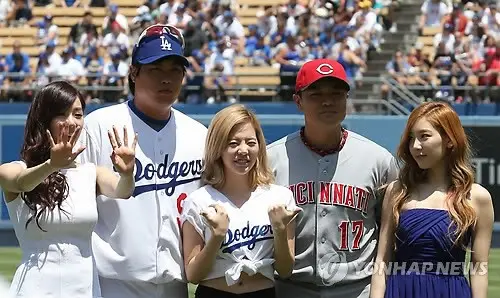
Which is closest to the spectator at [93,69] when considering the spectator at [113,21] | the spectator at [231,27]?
the spectator at [113,21]

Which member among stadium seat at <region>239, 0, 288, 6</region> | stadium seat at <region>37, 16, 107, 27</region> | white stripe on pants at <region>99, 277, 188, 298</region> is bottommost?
white stripe on pants at <region>99, 277, 188, 298</region>

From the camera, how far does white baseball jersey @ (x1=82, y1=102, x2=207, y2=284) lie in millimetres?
4613

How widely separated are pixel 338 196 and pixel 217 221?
615mm

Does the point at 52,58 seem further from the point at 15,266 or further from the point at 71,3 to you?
the point at 15,266

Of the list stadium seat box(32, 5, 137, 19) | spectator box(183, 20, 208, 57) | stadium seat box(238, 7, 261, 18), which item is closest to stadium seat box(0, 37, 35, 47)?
stadium seat box(32, 5, 137, 19)

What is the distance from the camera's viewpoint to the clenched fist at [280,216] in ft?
14.4

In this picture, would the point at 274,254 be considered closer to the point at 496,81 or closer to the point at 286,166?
the point at 286,166

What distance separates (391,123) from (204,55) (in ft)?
20.4

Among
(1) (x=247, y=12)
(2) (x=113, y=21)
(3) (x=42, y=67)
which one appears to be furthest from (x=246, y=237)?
(1) (x=247, y=12)

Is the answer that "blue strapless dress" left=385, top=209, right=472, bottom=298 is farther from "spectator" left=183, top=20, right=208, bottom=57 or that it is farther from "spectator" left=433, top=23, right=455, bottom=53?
"spectator" left=183, top=20, right=208, bottom=57

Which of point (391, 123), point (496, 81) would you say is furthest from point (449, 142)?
point (496, 81)

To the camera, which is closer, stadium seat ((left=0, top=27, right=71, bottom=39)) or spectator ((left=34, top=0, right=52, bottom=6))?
stadium seat ((left=0, top=27, right=71, bottom=39))

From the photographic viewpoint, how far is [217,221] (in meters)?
4.38
